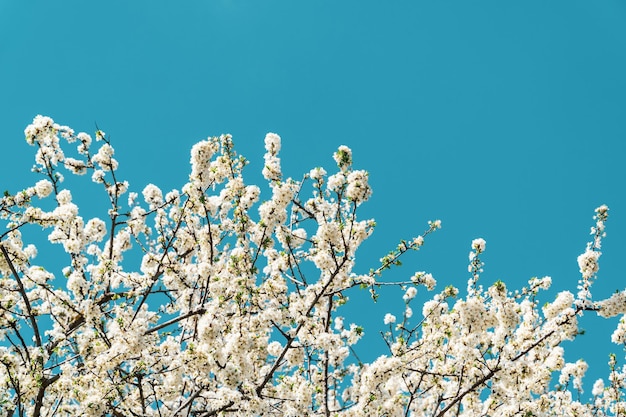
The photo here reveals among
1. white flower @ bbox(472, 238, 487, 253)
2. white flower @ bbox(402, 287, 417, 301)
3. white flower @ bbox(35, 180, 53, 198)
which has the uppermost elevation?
white flower @ bbox(35, 180, 53, 198)

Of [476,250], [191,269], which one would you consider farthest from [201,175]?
[476,250]

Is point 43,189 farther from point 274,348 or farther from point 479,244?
point 479,244

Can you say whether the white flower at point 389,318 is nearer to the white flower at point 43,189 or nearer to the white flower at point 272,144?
the white flower at point 272,144

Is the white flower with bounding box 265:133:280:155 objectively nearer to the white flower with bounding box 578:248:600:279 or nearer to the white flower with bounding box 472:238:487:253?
the white flower with bounding box 472:238:487:253

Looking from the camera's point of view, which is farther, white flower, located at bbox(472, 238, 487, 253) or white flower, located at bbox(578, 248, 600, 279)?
white flower, located at bbox(472, 238, 487, 253)

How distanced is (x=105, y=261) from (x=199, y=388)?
2.66m

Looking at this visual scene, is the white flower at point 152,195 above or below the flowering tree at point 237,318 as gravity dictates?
above

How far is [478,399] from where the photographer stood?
36.0 feet

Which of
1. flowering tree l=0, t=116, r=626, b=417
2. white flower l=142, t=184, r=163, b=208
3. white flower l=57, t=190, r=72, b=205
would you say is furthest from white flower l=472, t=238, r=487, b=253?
white flower l=57, t=190, r=72, b=205

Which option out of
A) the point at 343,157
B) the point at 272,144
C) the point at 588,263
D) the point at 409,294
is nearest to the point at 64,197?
the point at 272,144

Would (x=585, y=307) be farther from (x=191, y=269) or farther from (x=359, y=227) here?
(x=191, y=269)

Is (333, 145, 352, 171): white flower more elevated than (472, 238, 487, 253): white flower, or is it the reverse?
(333, 145, 352, 171): white flower

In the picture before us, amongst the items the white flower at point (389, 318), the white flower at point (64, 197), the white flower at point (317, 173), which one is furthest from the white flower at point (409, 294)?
the white flower at point (64, 197)

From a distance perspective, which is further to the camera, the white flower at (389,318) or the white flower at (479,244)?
the white flower at (389,318)
